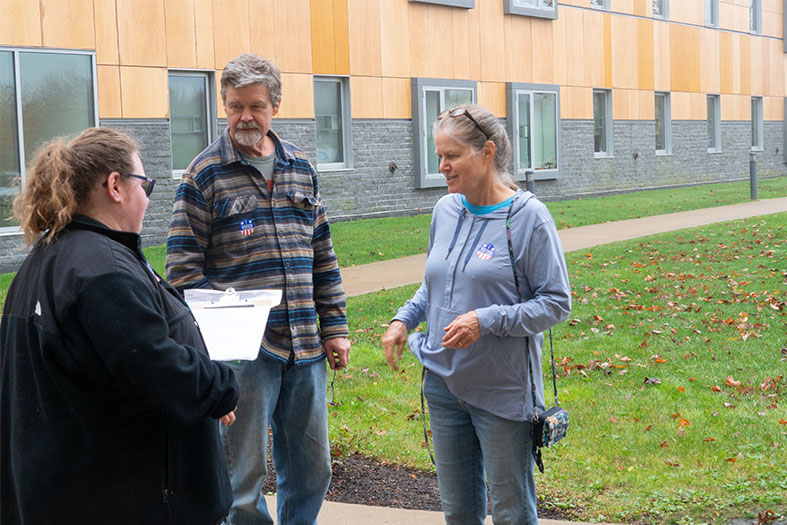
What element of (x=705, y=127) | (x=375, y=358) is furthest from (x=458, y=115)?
(x=705, y=127)

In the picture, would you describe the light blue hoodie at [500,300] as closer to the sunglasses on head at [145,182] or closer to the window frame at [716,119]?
the sunglasses on head at [145,182]

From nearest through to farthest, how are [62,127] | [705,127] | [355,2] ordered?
[62,127], [355,2], [705,127]

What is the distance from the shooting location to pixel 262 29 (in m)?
17.9

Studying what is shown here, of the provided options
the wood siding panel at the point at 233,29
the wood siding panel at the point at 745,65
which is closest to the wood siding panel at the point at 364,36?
the wood siding panel at the point at 233,29

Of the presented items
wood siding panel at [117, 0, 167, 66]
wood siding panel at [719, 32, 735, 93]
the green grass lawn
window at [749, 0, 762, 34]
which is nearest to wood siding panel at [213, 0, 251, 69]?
wood siding panel at [117, 0, 167, 66]

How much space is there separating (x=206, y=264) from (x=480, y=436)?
50.9 inches

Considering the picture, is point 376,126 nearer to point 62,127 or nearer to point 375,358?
point 62,127

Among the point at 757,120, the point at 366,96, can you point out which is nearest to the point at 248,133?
the point at 366,96

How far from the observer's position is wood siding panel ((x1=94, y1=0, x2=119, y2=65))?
15.2 meters

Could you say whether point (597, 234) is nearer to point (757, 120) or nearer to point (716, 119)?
point (716, 119)

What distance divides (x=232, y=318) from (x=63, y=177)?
0.89 metres

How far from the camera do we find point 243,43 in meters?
17.6

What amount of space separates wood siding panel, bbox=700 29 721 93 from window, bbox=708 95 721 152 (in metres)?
0.45

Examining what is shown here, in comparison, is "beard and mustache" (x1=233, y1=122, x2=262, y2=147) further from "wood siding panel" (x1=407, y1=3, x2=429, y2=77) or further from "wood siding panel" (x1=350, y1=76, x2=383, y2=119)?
"wood siding panel" (x1=407, y1=3, x2=429, y2=77)
